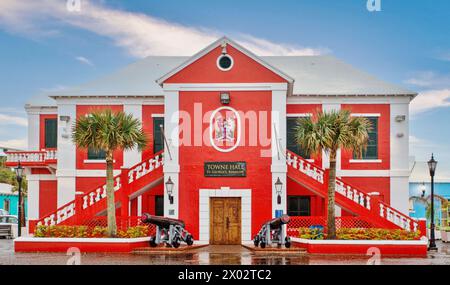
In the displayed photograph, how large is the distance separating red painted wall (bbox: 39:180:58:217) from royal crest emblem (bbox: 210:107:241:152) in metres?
10.5

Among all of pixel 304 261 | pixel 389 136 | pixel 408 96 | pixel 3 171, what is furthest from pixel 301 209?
pixel 3 171

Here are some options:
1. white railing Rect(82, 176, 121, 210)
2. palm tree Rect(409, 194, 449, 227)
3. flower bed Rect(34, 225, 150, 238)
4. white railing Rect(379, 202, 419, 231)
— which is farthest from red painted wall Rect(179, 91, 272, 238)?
palm tree Rect(409, 194, 449, 227)

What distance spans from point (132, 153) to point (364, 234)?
12649 millimetres

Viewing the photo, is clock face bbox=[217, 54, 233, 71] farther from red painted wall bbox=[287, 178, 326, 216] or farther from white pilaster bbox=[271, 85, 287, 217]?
red painted wall bbox=[287, 178, 326, 216]

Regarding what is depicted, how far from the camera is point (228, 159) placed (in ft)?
93.9

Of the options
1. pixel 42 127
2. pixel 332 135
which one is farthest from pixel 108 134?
pixel 42 127

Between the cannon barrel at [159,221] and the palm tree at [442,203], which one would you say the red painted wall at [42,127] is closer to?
the cannon barrel at [159,221]

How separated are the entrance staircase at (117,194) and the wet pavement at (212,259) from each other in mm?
3001

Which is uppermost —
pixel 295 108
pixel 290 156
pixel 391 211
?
pixel 295 108

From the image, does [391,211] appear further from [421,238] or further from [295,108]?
[295,108]

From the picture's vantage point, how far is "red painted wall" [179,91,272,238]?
2836cm

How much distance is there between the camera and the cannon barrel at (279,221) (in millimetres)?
23734
